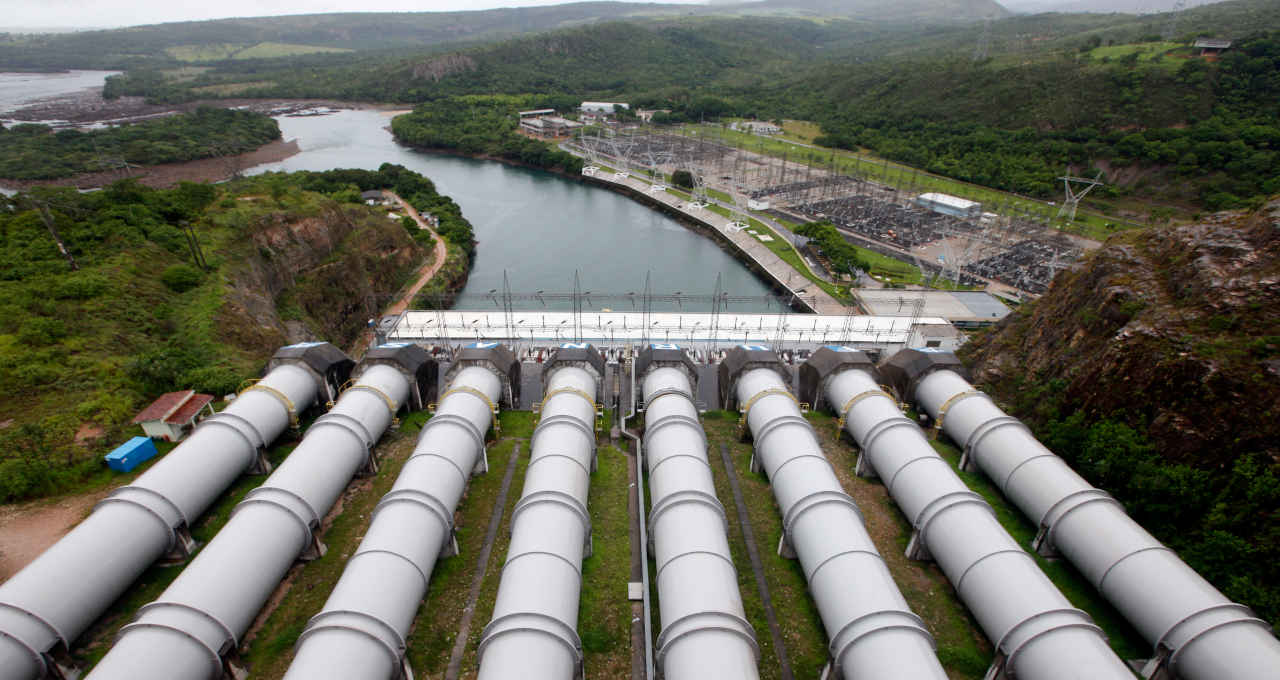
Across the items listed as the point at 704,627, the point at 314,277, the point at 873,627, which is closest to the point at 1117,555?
the point at 873,627

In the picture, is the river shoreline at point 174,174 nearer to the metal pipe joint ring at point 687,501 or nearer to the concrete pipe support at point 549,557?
Answer: the concrete pipe support at point 549,557

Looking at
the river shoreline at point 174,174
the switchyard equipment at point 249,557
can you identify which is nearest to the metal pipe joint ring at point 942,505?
the switchyard equipment at point 249,557

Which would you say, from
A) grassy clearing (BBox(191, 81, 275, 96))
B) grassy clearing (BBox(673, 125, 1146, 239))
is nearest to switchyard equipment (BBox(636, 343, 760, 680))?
grassy clearing (BBox(673, 125, 1146, 239))

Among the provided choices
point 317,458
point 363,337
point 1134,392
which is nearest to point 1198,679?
point 1134,392

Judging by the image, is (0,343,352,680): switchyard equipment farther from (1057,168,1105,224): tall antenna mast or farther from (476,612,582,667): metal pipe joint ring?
(1057,168,1105,224): tall antenna mast

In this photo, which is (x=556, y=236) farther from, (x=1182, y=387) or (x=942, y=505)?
(x=1182, y=387)

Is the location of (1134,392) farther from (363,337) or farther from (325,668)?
(363,337)

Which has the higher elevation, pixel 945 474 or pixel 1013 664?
pixel 945 474

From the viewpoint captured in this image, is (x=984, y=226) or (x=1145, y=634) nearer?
(x=1145, y=634)
